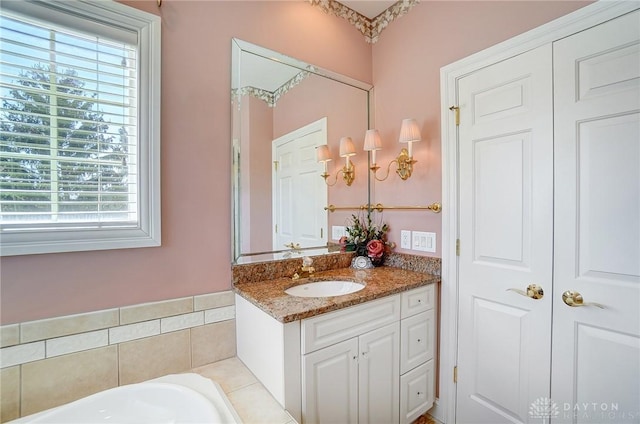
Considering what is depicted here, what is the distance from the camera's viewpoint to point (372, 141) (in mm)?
1940

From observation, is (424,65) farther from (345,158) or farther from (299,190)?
(299,190)

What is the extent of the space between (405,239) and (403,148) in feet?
2.03

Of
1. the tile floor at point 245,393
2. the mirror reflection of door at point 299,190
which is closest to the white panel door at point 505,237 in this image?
the mirror reflection of door at point 299,190

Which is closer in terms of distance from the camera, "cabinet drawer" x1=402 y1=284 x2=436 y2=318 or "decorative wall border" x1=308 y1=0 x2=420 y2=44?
"cabinet drawer" x1=402 y1=284 x2=436 y2=318

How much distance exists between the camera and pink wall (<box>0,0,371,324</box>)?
1.11 m

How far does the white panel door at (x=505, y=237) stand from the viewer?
51.8 inches

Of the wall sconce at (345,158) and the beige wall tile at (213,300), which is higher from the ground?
the wall sconce at (345,158)

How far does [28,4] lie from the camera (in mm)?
1053

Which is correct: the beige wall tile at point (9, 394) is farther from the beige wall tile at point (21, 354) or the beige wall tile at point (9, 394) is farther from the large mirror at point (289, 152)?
the large mirror at point (289, 152)

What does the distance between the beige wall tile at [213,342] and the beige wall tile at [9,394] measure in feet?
1.94

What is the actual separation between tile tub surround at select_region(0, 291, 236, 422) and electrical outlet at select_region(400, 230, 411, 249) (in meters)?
→ 1.17

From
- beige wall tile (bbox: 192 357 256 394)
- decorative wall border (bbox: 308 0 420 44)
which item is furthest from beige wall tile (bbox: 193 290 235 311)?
decorative wall border (bbox: 308 0 420 44)

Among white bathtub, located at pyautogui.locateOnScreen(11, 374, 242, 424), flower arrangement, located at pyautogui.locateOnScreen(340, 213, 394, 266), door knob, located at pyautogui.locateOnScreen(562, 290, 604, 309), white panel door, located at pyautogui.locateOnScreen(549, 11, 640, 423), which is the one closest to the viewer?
white bathtub, located at pyautogui.locateOnScreen(11, 374, 242, 424)

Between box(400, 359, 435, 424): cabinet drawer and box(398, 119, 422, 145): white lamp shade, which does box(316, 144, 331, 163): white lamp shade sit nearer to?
box(398, 119, 422, 145): white lamp shade
